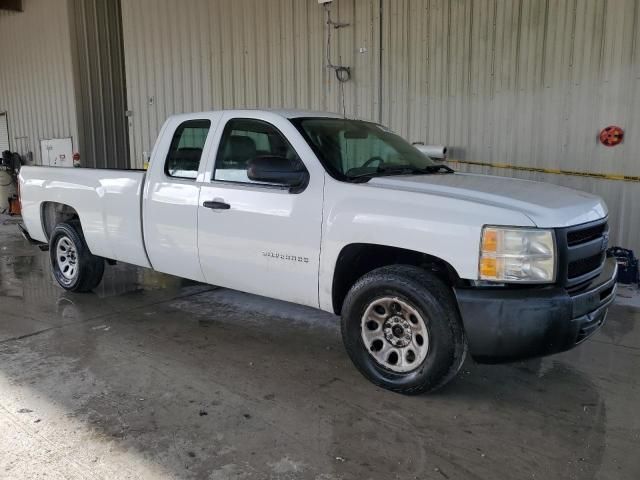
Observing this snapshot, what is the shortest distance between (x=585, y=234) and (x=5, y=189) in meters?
15.3

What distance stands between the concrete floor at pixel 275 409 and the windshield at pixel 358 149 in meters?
1.48

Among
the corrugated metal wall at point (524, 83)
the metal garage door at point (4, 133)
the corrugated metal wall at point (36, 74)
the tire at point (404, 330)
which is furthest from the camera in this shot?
the metal garage door at point (4, 133)

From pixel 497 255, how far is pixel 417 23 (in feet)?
18.6

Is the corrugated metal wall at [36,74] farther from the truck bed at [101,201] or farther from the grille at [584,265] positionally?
the grille at [584,265]

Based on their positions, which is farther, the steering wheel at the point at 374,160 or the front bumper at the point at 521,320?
the steering wheel at the point at 374,160

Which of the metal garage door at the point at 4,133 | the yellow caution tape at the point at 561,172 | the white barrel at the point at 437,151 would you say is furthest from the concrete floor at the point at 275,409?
the metal garage door at the point at 4,133

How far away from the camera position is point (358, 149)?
444cm

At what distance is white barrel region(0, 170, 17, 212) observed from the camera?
583 inches

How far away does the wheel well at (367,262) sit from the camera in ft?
12.0

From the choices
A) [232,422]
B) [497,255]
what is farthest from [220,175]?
[497,255]

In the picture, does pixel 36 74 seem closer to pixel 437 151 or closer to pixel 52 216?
pixel 52 216

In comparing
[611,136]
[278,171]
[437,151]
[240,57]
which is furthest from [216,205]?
[240,57]

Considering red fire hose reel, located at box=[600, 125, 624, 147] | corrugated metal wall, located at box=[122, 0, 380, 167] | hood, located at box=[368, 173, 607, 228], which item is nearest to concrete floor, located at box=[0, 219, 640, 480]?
hood, located at box=[368, 173, 607, 228]

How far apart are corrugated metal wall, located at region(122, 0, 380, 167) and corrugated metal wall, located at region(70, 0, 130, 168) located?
257 centimetres
